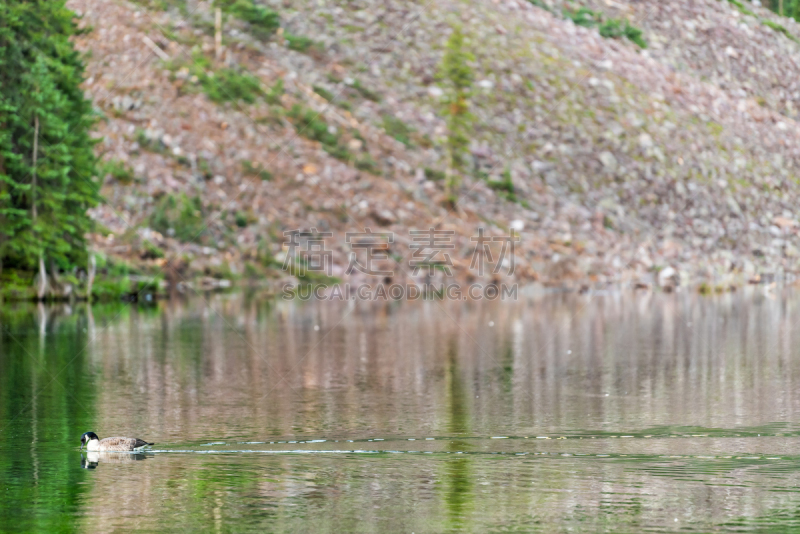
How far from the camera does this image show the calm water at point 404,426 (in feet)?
46.7

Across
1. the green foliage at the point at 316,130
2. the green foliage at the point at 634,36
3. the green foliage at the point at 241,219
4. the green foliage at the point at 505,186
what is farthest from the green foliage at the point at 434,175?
the green foliage at the point at 634,36

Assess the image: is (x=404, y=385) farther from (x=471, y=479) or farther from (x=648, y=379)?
(x=471, y=479)

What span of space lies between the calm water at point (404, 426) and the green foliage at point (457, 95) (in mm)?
29094

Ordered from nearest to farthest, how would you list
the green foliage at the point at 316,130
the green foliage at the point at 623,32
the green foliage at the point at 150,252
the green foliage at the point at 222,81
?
the green foliage at the point at 150,252, the green foliage at the point at 316,130, the green foliage at the point at 222,81, the green foliage at the point at 623,32

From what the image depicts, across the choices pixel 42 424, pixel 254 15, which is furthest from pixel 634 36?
pixel 42 424

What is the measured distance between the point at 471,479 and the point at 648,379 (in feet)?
36.1

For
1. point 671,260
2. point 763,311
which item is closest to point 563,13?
point 671,260

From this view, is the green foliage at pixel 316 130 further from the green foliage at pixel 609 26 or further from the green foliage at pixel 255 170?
the green foliage at pixel 609 26

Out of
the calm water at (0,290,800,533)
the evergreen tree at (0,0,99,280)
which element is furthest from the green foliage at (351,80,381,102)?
the calm water at (0,290,800,533)

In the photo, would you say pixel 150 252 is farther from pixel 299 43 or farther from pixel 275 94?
pixel 299 43

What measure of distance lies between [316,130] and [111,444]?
48.5 meters

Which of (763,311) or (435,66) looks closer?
(763,311)

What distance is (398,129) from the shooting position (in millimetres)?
Answer: 67688

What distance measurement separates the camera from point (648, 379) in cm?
2609
